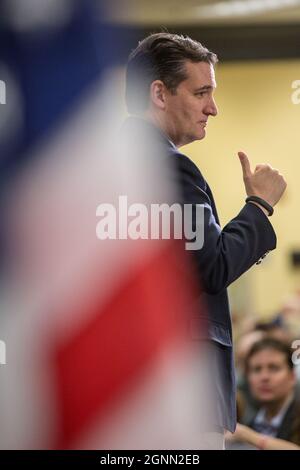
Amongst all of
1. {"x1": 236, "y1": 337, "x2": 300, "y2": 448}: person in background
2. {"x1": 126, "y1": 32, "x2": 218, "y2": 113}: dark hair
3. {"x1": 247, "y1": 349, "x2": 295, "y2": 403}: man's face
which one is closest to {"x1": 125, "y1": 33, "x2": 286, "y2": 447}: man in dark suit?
{"x1": 126, "y1": 32, "x2": 218, "y2": 113}: dark hair

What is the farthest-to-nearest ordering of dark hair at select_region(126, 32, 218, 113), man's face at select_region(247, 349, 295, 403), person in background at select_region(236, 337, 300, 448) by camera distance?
man's face at select_region(247, 349, 295, 403)
person in background at select_region(236, 337, 300, 448)
dark hair at select_region(126, 32, 218, 113)

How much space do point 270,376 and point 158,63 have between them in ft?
4.80

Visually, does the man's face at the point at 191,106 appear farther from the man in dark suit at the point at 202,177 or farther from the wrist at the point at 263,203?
the wrist at the point at 263,203

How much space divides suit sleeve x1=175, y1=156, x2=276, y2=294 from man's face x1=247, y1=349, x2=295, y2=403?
130 centimetres

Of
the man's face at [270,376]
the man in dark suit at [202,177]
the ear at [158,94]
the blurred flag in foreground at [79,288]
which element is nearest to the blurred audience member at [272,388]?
the man's face at [270,376]

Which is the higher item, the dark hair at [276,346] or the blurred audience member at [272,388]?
the dark hair at [276,346]

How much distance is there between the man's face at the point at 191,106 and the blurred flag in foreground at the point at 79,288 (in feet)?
0.21

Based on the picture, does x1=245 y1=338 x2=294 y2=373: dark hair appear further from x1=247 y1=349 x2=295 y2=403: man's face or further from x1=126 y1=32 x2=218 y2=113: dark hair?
x1=126 y1=32 x2=218 y2=113: dark hair

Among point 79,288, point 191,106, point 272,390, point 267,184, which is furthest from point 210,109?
point 272,390

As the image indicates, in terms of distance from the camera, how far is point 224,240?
43.3 inches

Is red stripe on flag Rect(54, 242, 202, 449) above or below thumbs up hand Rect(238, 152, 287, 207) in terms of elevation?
below

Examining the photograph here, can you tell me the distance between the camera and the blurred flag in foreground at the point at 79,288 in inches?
46.0

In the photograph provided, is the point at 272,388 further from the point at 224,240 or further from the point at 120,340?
the point at 224,240

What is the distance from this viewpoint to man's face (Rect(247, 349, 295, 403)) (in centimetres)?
236
